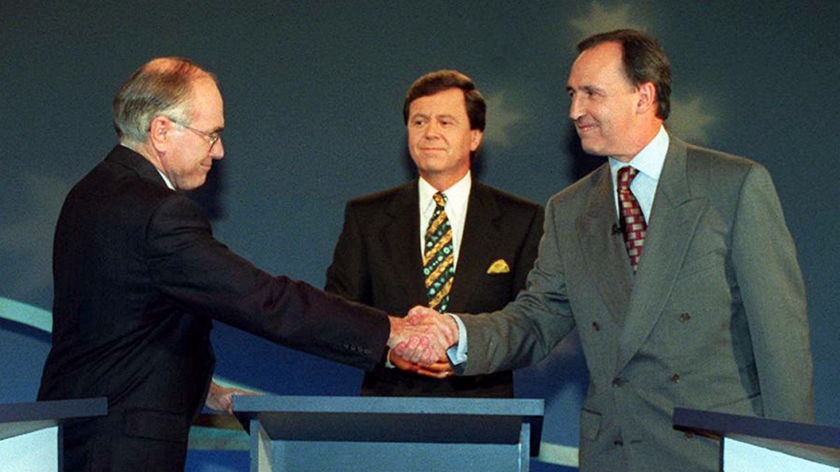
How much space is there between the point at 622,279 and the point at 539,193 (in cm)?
177

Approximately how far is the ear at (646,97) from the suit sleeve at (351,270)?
1170 millimetres

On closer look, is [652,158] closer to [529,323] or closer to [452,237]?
[529,323]

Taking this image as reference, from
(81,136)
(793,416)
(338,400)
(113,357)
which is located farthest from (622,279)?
(81,136)

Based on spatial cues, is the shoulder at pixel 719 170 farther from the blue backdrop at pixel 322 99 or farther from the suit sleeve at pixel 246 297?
the blue backdrop at pixel 322 99

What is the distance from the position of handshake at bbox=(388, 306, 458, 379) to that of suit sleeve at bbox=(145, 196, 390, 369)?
0.28 meters

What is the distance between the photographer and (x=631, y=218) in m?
3.26

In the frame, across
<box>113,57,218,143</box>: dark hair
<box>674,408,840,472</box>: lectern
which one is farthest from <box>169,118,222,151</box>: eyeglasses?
<box>674,408,840,472</box>: lectern

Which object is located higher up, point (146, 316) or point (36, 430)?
point (146, 316)

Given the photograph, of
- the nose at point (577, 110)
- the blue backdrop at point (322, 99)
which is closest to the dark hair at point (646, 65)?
the nose at point (577, 110)

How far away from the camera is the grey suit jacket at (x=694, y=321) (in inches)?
117

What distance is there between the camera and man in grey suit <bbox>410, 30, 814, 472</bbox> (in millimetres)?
2973

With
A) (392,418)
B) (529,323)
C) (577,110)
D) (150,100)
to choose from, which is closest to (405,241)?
(529,323)

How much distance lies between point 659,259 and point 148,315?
120 cm

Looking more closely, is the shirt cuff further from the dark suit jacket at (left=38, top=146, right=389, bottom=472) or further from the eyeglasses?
the eyeglasses
